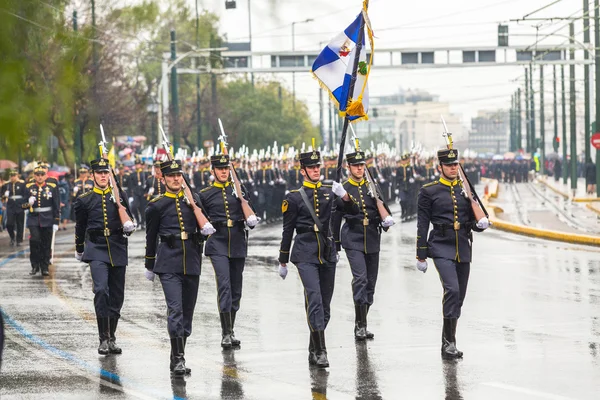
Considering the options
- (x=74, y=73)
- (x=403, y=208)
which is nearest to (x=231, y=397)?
(x=403, y=208)

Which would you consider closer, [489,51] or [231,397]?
[231,397]

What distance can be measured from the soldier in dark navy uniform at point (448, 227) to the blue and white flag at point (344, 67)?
1.18 m

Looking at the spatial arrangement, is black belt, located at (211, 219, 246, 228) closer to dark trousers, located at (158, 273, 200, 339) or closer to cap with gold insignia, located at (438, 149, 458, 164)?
dark trousers, located at (158, 273, 200, 339)

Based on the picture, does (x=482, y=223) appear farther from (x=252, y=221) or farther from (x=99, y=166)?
(x=99, y=166)

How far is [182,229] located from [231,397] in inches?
86.0

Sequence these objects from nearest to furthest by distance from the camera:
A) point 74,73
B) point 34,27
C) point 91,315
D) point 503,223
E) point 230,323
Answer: point 230,323 < point 91,315 < point 503,223 < point 34,27 < point 74,73

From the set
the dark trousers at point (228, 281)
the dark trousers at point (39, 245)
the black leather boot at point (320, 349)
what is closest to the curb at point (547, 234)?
the dark trousers at point (39, 245)

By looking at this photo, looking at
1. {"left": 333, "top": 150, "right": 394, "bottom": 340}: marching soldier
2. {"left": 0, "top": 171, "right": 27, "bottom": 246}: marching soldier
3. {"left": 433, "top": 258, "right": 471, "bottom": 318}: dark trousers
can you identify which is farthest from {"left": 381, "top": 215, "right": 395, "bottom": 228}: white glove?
{"left": 0, "top": 171, "right": 27, "bottom": 246}: marching soldier

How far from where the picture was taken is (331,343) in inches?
526

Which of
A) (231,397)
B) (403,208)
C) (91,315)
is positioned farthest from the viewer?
(403,208)

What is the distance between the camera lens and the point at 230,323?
13.3 meters

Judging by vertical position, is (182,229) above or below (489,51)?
below

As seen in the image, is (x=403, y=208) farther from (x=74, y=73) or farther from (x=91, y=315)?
(x=91, y=315)

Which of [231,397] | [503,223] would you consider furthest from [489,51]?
[231,397]
